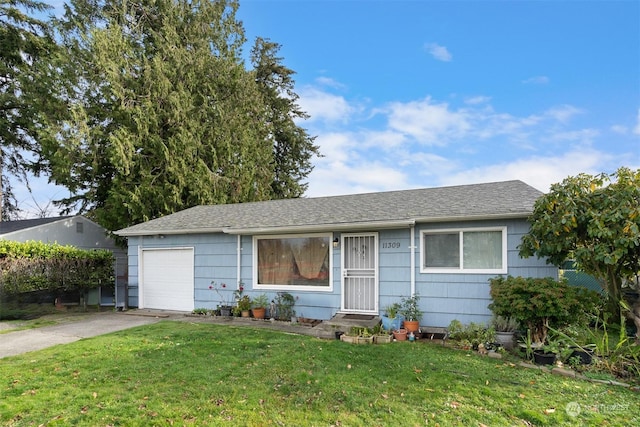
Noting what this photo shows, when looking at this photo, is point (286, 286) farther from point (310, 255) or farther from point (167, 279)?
point (167, 279)

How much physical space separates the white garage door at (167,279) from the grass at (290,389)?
14.7 feet

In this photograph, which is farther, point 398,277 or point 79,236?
point 79,236

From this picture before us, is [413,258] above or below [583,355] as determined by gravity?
above

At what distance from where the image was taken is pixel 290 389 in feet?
14.8

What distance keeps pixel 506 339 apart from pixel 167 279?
9237 mm

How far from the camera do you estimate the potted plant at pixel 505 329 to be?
6.61m

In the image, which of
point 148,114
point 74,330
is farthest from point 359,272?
point 148,114

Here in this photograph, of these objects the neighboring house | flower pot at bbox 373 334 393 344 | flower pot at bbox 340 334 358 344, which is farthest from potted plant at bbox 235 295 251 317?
the neighboring house

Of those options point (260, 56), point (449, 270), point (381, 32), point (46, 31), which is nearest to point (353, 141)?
point (381, 32)

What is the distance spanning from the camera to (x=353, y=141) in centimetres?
1797

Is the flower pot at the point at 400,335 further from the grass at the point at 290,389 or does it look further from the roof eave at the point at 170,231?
the roof eave at the point at 170,231

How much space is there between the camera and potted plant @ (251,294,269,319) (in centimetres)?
963

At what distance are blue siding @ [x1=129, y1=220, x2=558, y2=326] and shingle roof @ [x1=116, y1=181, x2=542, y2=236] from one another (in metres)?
0.34

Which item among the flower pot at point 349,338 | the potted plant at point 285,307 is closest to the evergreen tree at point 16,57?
the potted plant at point 285,307
